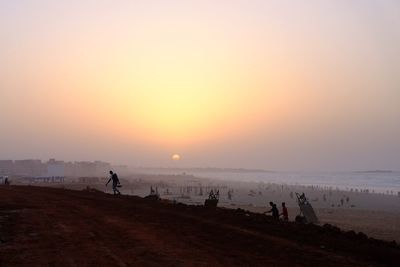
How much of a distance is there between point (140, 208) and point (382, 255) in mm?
11838

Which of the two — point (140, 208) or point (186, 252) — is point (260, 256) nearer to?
point (186, 252)

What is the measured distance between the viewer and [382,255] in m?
13.3

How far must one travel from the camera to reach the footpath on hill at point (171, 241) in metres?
11.8

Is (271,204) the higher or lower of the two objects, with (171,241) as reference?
higher

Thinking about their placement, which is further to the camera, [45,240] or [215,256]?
[45,240]

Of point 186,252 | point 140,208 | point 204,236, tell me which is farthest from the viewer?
point 140,208

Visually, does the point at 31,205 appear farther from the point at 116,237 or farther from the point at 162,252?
the point at 162,252

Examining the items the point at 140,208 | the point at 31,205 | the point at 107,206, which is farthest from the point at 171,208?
the point at 31,205

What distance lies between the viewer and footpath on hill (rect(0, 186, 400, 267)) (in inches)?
463

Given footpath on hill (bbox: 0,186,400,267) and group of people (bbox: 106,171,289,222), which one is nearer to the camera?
footpath on hill (bbox: 0,186,400,267)

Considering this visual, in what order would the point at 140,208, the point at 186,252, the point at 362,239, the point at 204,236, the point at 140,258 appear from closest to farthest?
the point at 140,258
the point at 186,252
the point at 204,236
the point at 362,239
the point at 140,208

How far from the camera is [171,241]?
14055 mm

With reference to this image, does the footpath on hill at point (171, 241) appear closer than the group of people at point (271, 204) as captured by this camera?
Yes

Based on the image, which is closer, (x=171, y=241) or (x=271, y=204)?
(x=171, y=241)
